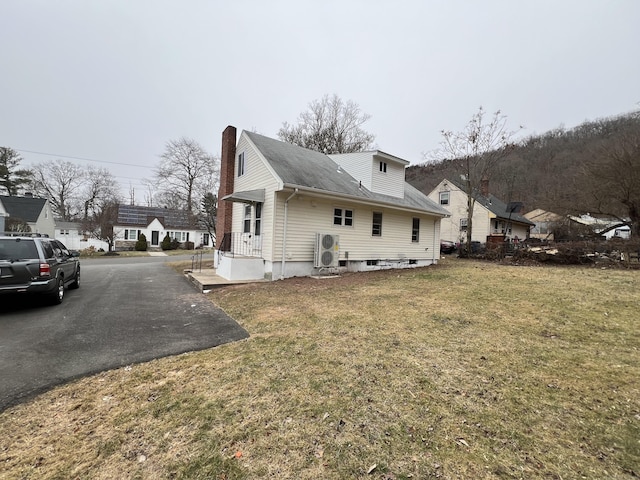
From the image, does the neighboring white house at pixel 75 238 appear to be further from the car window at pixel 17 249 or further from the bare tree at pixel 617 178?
the bare tree at pixel 617 178

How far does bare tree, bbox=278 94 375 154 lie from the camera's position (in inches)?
1058

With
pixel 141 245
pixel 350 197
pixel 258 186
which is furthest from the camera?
pixel 141 245

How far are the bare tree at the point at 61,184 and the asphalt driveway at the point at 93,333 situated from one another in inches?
1795

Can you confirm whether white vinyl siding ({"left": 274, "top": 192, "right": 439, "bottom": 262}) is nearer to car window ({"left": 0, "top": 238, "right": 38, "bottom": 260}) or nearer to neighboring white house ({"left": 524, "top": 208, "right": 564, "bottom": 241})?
car window ({"left": 0, "top": 238, "right": 38, "bottom": 260})

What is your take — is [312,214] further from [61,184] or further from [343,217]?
[61,184]

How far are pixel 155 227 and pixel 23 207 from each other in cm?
1164

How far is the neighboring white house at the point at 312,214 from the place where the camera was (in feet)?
31.7

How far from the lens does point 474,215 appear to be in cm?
2709

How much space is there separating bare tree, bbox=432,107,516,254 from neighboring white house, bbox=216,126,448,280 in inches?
220

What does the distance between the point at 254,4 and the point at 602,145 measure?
25.3 m

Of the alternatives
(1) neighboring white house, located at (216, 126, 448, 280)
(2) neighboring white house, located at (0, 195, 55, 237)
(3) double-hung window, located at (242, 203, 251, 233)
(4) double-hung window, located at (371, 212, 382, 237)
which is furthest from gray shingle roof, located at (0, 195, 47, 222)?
(4) double-hung window, located at (371, 212, 382, 237)

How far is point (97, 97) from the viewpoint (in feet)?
57.9

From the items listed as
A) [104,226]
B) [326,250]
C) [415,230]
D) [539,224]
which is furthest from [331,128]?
[539,224]

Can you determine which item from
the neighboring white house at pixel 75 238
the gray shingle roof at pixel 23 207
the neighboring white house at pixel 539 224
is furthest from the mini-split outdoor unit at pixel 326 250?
the neighboring white house at pixel 539 224
